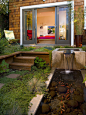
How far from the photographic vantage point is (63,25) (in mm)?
5957

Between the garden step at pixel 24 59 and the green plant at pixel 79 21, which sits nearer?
the garden step at pixel 24 59

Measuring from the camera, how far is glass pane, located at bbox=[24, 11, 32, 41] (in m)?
6.46

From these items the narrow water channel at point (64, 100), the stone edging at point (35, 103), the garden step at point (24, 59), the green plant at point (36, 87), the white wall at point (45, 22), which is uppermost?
the white wall at point (45, 22)

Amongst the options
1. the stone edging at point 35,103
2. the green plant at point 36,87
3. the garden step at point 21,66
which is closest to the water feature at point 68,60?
the garden step at point 21,66

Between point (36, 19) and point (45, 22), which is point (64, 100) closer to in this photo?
point (36, 19)

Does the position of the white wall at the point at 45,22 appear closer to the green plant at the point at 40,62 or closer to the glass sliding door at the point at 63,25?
the glass sliding door at the point at 63,25

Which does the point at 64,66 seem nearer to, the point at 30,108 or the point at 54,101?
the point at 54,101

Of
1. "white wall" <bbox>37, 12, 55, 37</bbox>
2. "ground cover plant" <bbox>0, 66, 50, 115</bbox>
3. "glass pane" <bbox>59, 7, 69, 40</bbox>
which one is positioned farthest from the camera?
"white wall" <bbox>37, 12, 55, 37</bbox>

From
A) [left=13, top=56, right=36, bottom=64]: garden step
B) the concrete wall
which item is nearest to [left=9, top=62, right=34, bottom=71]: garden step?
[left=13, top=56, right=36, bottom=64]: garden step

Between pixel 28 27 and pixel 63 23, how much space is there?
1980 millimetres

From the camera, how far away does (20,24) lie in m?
6.51

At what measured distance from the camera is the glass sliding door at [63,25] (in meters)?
5.88

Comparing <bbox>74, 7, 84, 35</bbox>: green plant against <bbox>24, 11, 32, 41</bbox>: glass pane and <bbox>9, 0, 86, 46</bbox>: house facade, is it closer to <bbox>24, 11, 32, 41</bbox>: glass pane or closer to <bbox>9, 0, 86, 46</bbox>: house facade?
<bbox>9, 0, 86, 46</bbox>: house facade

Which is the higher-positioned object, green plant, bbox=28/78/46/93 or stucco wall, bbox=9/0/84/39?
stucco wall, bbox=9/0/84/39
